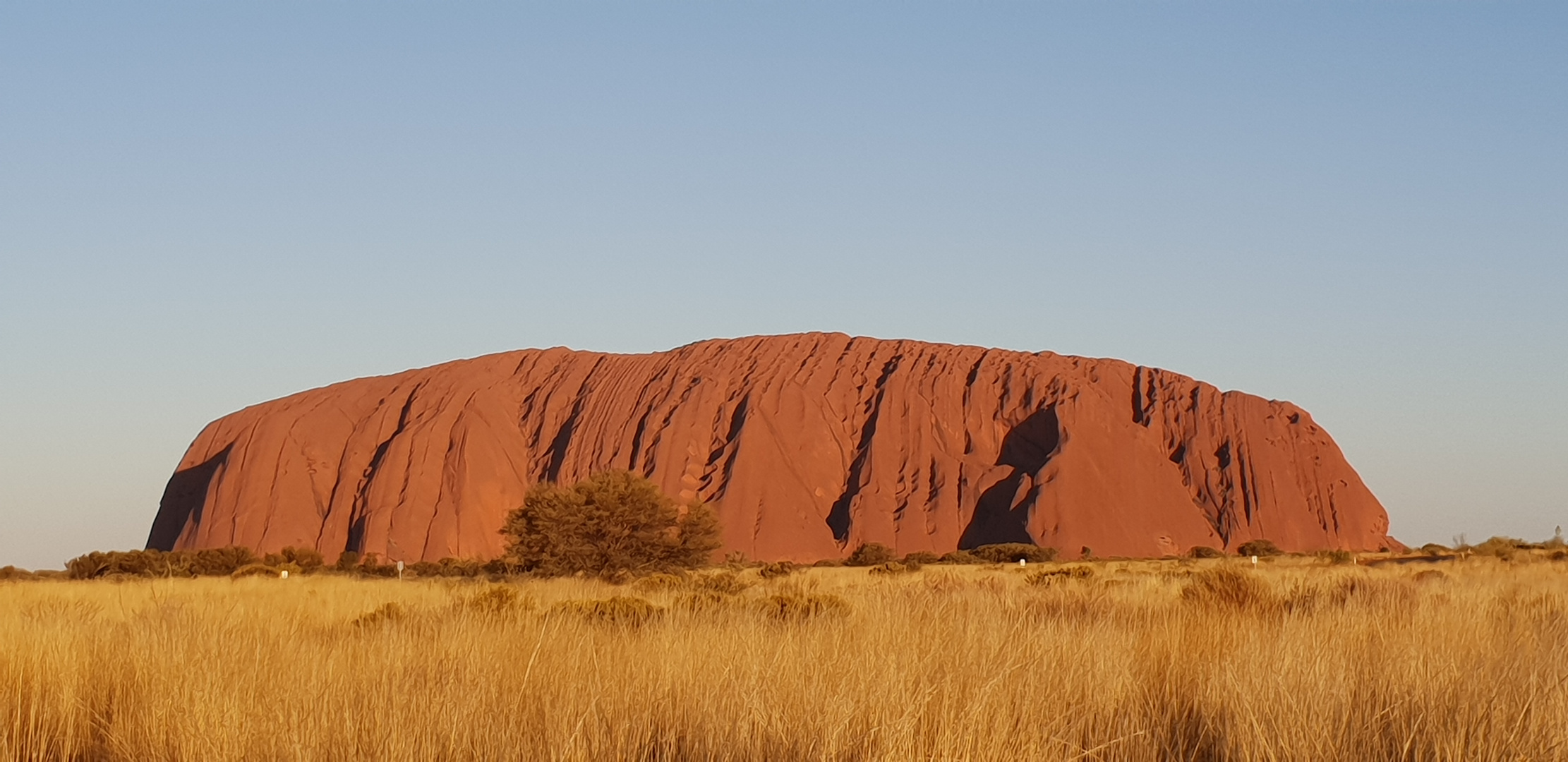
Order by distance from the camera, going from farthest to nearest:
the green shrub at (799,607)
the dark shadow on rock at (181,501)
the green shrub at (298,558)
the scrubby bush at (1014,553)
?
the dark shadow on rock at (181,501) → the scrubby bush at (1014,553) → the green shrub at (298,558) → the green shrub at (799,607)

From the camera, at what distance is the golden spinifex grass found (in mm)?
4230

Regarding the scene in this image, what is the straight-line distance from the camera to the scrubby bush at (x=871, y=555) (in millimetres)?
55253

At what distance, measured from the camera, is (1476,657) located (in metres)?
5.96

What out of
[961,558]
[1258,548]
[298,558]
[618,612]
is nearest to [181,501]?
[298,558]

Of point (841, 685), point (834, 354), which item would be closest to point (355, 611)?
point (841, 685)

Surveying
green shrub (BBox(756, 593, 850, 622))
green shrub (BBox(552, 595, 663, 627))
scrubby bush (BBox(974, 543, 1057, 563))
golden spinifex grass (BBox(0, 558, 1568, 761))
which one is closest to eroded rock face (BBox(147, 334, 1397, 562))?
scrubby bush (BBox(974, 543, 1057, 563))

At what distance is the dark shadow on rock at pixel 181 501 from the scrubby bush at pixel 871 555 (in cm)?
3625

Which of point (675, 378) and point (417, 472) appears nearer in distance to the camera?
point (417, 472)

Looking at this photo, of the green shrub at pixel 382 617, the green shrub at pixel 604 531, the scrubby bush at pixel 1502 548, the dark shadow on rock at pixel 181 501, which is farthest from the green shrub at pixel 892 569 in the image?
the dark shadow on rock at pixel 181 501

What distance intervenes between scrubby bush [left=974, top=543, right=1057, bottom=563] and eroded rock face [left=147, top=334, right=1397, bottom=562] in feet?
12.8

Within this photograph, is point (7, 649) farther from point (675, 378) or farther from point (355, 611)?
point (675, 378)

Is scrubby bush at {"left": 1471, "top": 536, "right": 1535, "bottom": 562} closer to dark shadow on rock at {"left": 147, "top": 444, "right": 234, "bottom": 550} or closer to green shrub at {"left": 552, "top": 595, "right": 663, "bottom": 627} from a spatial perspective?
green shrub at {"left": 552, "top": 595, "right": 663, "bottom": 627}

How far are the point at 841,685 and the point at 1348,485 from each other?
72123mm

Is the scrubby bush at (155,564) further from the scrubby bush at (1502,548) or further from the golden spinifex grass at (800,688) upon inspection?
the scrubby bush at (1502,548)
